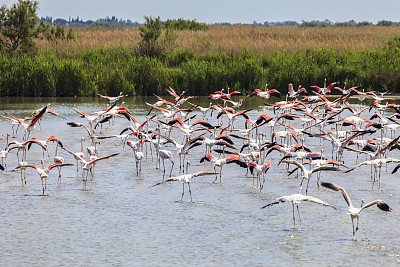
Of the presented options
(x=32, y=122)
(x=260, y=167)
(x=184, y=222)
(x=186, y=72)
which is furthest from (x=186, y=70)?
(x=184, y=222)

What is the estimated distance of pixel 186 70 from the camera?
25062 millimetres

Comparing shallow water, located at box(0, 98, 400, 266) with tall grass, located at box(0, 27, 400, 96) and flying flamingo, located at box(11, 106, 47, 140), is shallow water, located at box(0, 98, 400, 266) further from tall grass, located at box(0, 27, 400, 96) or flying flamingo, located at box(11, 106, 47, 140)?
tall grass, located at box(0, 27, 400, 96)

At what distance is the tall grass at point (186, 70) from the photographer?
78.1 feet

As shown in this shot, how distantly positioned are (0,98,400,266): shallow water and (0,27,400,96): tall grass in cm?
1300

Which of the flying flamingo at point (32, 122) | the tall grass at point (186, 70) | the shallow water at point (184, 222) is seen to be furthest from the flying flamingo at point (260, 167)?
the tall grass at point (186, 70)

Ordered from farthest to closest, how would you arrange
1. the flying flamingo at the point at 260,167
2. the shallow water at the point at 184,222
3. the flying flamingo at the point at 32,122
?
the flying flamingo at the point at 32,122 → the flying flamingo at the point at 260,167 → the shallow water at the point at 184,222

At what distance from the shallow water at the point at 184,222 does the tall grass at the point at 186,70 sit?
1300cm

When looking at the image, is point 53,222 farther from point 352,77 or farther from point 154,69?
point 352,77

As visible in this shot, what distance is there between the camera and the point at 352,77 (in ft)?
83.5

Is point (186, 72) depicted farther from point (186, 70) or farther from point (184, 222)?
point (184, 222)

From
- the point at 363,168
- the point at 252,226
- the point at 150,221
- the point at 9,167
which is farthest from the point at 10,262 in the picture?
the point at 363,168

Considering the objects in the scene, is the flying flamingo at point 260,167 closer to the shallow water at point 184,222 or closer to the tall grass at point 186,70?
the shallow water at point 184,222

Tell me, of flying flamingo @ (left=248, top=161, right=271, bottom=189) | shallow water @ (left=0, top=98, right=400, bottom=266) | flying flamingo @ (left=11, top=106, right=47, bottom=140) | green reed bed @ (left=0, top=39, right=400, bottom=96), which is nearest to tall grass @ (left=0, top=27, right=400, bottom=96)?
green reed bed @ (left=0, top=39, right=400, bottom=96)

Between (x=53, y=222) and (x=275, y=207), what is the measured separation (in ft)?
9.31
